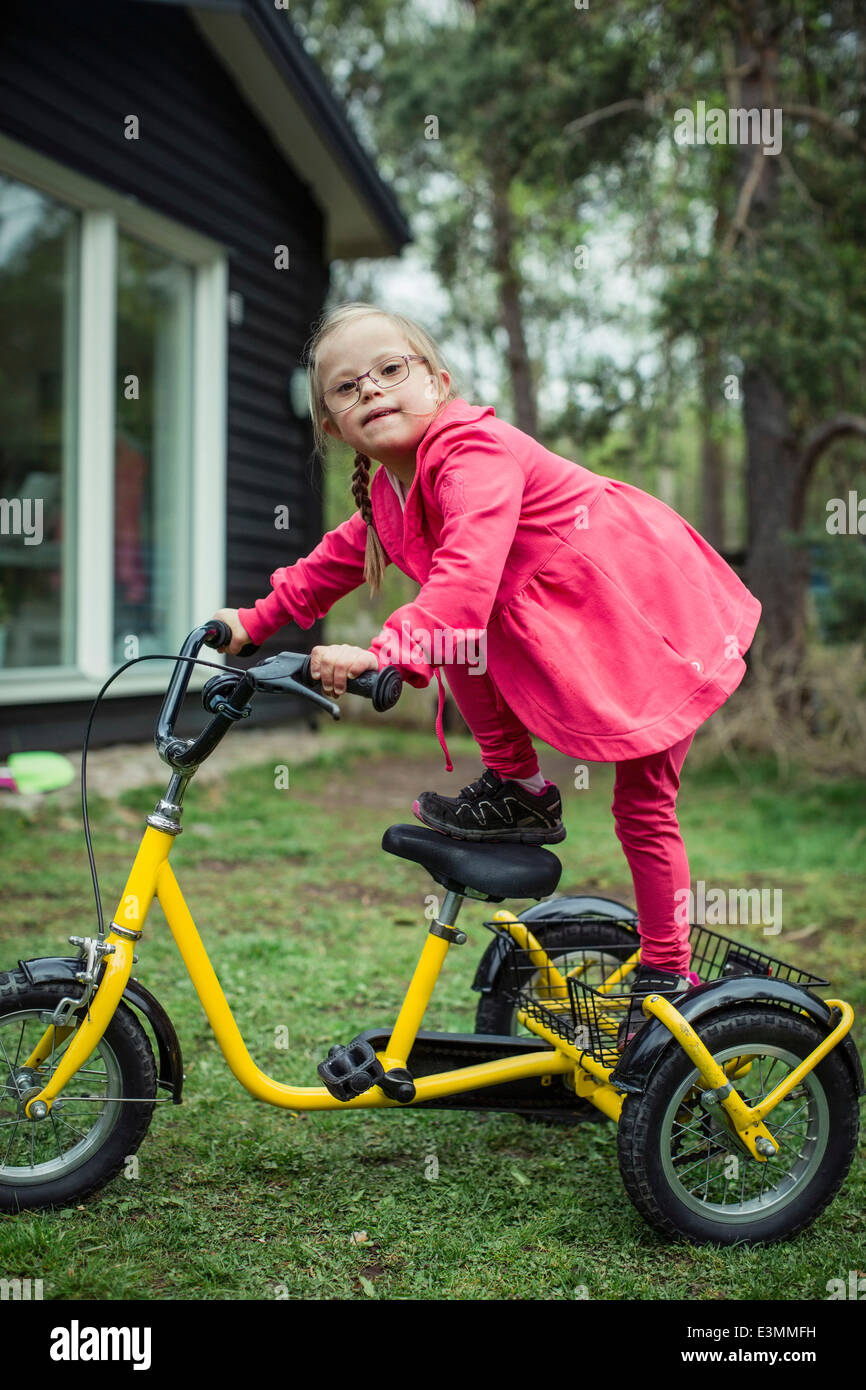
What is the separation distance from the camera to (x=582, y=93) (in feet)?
30.0

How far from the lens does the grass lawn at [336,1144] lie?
6.57 ft

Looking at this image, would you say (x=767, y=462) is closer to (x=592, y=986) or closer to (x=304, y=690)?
(x=592, y=986)

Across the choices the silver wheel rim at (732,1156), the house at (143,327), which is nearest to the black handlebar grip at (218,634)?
the silver wheel rim at (732,1156)

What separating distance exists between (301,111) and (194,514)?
2.76 meters

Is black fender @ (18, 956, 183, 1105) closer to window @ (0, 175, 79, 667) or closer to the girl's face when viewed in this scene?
the girl's face

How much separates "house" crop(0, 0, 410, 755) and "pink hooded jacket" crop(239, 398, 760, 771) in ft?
14.1

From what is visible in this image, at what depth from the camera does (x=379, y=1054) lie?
2.21m

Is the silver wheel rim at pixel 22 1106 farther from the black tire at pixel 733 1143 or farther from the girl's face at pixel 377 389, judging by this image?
the girl's face at pixel 377 389

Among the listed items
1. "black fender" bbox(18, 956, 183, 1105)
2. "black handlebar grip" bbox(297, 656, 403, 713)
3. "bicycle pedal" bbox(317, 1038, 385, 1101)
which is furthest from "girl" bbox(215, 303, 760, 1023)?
"black fender" bbox(18, 956, 183, 1105)

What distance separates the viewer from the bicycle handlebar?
1.77 metres

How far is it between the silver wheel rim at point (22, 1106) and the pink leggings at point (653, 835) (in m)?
0.98
